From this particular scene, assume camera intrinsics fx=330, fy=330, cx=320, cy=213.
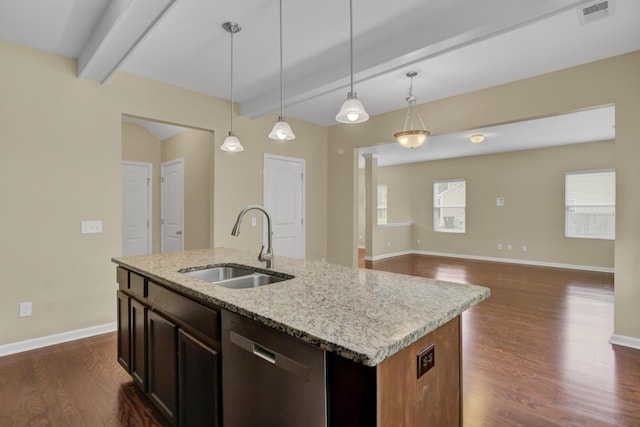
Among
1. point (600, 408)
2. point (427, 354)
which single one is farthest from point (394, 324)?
point (600, 408)

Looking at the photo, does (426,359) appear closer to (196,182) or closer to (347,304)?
(347,304)

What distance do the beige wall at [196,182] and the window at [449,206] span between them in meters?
6.30

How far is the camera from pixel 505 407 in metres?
2.11

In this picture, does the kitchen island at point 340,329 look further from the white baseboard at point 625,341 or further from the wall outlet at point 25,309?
the white baseboard at point 625,341

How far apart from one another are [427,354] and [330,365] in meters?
0.38

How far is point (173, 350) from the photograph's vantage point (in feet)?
5.50

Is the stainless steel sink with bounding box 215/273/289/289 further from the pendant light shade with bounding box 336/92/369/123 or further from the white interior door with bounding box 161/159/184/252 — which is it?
the white interior door with bounding box 161/159/184/252

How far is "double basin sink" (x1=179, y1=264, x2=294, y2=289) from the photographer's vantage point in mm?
1959

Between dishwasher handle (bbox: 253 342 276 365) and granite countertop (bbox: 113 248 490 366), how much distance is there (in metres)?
0.11

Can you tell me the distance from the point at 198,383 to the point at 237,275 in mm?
786

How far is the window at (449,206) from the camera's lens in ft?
27.6

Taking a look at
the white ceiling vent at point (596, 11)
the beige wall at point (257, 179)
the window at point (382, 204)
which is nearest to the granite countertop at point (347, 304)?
the white ceiling vent at point (596, 11)

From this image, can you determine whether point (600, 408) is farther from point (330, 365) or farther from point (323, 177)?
point (323, 177)

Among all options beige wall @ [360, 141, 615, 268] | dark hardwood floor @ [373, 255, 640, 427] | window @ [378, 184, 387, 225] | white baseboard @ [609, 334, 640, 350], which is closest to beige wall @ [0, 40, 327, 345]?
dark hardwood floor @ [373, 255, 640, 427]
